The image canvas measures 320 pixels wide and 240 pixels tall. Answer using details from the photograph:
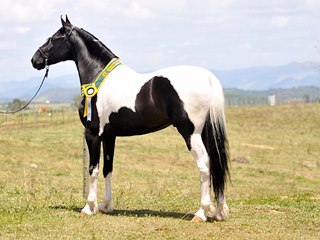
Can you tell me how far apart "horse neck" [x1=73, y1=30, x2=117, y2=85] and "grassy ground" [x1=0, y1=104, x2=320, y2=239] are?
2.73m

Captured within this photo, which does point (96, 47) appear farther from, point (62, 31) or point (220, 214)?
point (220, 214)

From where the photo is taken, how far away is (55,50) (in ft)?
36.9

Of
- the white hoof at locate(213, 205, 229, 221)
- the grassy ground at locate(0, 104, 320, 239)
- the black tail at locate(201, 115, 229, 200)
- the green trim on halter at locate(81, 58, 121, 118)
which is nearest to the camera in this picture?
the grassy ground at locate(0, 104, 320, 239)

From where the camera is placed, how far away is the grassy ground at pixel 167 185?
9.30 m

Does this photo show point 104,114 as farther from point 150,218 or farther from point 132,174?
point 132,174

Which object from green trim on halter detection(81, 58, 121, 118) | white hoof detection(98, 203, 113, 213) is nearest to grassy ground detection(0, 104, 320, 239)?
white hoof detection(98, 203, 113, 213)

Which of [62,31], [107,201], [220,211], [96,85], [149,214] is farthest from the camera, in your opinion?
[62,31]

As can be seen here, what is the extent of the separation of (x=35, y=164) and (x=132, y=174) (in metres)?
4.59

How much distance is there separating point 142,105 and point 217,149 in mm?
1537

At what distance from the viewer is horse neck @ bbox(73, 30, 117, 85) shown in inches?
429

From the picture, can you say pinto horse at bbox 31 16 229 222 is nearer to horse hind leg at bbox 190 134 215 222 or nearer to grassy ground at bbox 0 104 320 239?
horse hind leg at bbox 190 134 215 222

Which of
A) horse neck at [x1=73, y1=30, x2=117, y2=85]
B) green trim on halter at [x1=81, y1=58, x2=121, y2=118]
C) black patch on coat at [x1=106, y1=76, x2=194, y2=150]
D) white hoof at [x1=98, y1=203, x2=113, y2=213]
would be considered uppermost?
horse neck at [x1=73, y1=30, x2=117, y2=85]

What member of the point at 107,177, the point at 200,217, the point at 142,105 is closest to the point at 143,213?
the point at 107,177

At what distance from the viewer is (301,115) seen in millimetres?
58969
